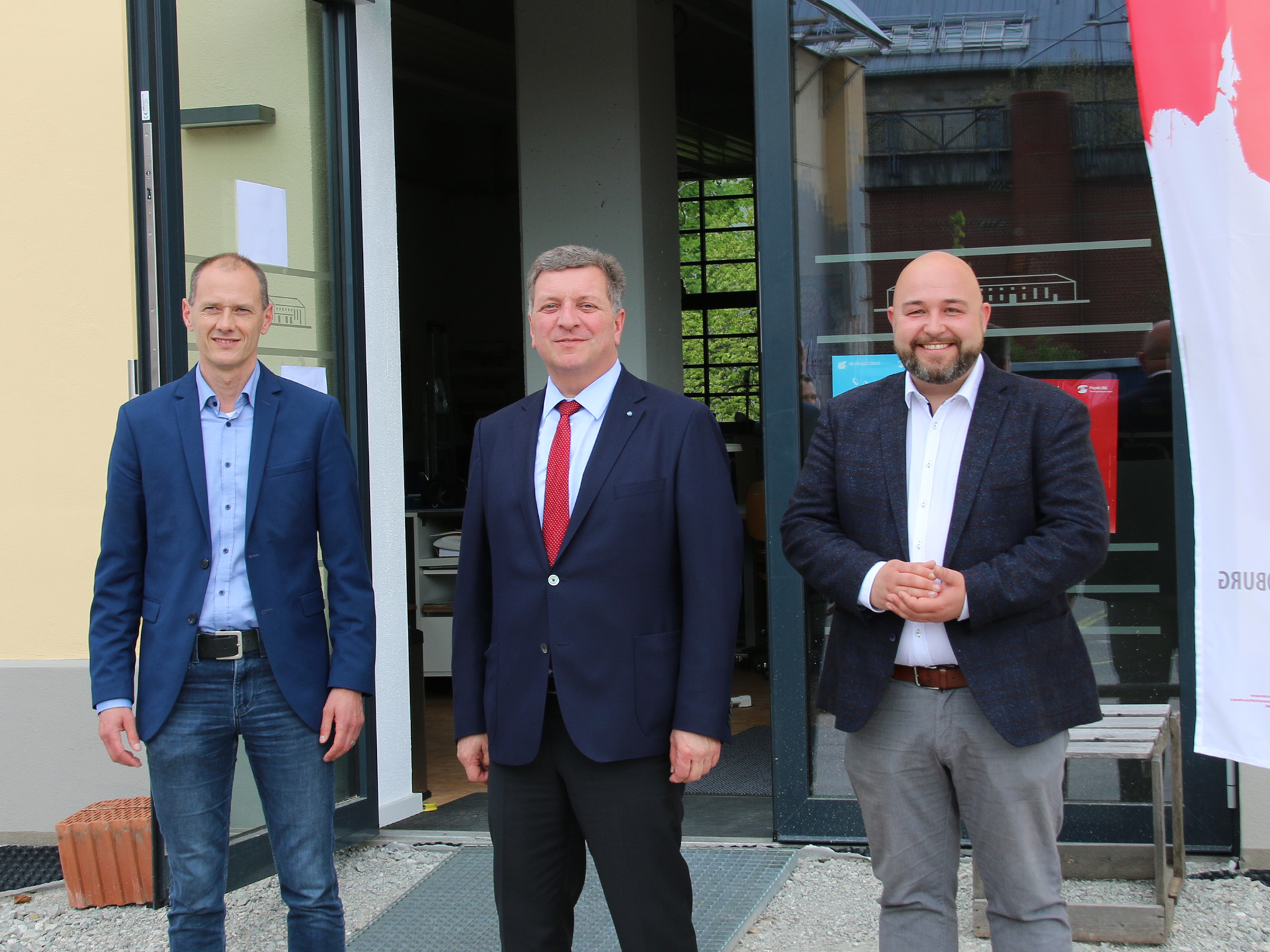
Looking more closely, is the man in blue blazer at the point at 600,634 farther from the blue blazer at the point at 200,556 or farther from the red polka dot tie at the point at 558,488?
the blue blazer at the point at 200,556

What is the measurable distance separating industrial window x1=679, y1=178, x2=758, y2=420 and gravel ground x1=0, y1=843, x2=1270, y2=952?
12244 mm

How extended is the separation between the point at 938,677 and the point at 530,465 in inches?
36.0

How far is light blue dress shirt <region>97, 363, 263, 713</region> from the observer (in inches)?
105

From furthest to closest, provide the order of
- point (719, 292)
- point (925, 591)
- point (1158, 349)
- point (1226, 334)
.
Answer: point (719, 292) < point (1158, 349) < point (1226, 334) < point (925, 591)

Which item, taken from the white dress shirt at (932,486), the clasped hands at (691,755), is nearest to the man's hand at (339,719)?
the clasped hands at (691,755)

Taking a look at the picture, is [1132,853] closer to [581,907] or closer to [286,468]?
[581,907]

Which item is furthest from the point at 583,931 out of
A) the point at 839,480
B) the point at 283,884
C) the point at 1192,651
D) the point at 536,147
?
the point at 536,147

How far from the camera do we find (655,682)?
2363 millimetres

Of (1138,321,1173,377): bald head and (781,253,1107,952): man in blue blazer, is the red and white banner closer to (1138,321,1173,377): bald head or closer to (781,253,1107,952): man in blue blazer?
(781,253,1107,952): man in blue blazer

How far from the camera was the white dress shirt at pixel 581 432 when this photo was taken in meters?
2.47

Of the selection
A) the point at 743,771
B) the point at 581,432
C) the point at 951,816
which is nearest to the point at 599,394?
the point at 581,432

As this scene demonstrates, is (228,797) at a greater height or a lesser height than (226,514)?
lesser

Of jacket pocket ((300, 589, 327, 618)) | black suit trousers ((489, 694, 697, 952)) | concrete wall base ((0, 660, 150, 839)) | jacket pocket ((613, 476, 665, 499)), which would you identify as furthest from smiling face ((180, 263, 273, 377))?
concrete wall base ((0, 660, 150, 839))

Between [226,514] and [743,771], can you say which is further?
[743,771]
